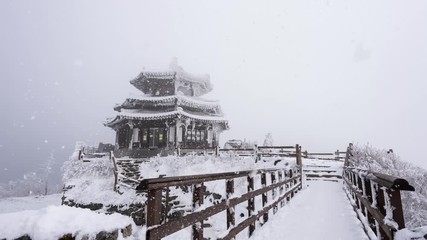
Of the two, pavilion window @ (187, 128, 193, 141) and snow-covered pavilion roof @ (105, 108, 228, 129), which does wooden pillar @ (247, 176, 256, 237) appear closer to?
snow-covered pavilion roof @ (105, 108, 228, 129)

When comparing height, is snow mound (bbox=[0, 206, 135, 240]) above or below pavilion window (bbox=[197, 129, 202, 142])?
below

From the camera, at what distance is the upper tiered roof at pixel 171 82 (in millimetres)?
32281

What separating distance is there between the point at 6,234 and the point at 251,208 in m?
5.67

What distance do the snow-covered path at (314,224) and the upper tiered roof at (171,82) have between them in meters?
23.5

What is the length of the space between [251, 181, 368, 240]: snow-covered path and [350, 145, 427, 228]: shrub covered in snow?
322 centimetres

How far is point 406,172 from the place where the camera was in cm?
1670

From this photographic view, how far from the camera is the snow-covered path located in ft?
21.2

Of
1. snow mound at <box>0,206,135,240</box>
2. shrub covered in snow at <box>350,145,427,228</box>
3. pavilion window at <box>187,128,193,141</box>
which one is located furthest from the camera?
pavilion window at <box>187,128,193,141</box>

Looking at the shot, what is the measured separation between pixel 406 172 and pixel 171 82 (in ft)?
81.2

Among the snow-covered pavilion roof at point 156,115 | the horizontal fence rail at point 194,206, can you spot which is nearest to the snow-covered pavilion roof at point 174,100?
the snow-covered pavilion roof at point 156,115

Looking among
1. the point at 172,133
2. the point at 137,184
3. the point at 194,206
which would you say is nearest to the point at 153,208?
the point at 194,206

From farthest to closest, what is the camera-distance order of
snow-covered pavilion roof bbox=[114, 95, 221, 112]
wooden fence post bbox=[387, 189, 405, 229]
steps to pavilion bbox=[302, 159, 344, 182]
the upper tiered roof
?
1. the upper tiered roof
2. snow-covered pavilion roof bbox=[114, 95, 221, 112]
3. steps to pavilion bbox=[302, 159, 344, 182]
4. wooden fence post bbox=[387, 189, 405, 229]

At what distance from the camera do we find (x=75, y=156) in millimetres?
24719

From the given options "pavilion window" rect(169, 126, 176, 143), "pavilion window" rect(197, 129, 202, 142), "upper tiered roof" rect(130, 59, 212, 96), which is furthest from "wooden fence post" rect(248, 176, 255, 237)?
"pavilion window" rect(197, 129, 202, 142)
